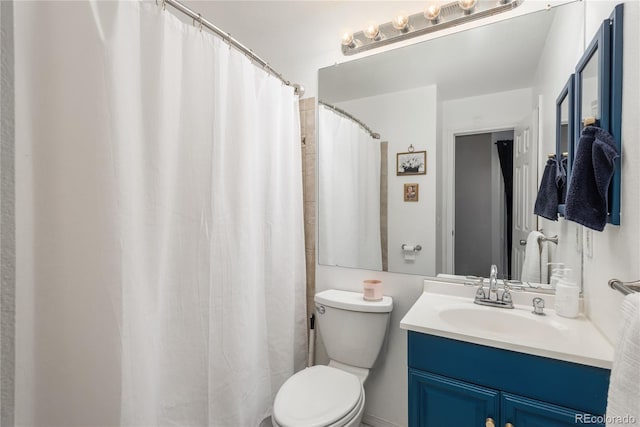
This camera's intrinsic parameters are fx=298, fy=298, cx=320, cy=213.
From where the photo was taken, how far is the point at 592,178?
906 mm

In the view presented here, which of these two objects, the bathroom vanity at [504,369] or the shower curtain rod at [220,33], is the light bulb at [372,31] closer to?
the shower curtain rod at [220,33]

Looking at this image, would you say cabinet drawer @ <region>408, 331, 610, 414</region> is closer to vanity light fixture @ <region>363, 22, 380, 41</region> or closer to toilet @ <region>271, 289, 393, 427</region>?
toilet @ <region>271, 289, 393, 427</region>

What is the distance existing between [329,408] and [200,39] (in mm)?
1540

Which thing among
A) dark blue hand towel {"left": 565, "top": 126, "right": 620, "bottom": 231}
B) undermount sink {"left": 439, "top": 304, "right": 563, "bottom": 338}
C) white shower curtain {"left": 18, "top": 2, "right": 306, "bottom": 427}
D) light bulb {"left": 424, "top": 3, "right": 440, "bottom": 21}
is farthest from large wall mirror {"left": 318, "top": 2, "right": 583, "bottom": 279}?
dark blue hand towel {"left": 565, "top": 126, "right": 620, "bottom": 231}

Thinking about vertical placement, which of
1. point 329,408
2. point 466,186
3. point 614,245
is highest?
point 466,186

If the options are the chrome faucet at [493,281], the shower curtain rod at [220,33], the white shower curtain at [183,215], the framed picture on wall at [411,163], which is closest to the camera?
the white shower curtain at [183,215]

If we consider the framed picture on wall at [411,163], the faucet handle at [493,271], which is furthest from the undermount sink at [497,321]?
the framed picture on wall at [411,163]

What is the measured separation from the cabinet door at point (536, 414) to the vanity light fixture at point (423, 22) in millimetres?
1586

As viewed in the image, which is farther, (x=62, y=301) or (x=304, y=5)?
(x=304, y=5)

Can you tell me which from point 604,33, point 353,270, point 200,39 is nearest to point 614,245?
point 604,33

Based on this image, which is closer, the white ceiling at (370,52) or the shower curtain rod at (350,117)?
the white ceiling at (370,52)

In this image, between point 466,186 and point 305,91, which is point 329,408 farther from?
point 305,91

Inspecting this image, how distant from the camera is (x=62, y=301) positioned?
0.82 metres

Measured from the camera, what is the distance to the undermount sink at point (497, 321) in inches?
45.4
